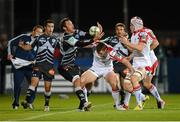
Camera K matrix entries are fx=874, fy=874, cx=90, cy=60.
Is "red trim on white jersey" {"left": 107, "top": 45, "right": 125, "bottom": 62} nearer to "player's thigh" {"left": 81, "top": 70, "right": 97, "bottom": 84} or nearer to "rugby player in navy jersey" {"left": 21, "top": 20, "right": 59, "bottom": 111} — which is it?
"player's thigh" {"left": 81, "top": 70, "right": 97, "bottom": 84}

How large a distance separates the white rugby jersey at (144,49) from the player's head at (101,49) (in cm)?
67

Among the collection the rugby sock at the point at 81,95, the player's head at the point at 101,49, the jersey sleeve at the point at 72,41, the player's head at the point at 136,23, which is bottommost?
the rugby sock at the point at 81,95

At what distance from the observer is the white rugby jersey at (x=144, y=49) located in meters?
20.0

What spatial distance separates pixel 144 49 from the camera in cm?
2022

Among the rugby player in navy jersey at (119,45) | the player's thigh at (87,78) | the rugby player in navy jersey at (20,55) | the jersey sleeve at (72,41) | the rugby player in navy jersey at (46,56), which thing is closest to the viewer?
the jersey sleeve at (72,41)

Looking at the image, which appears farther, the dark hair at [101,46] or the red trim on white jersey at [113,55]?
the dark hair at [101,46]

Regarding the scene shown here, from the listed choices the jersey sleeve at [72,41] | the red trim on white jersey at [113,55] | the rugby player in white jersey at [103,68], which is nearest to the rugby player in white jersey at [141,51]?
the rugby player in white jersey at [103,68]

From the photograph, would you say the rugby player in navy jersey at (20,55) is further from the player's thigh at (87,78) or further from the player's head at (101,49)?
the player's thigh at (87,78)

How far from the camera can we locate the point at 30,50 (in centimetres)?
2269

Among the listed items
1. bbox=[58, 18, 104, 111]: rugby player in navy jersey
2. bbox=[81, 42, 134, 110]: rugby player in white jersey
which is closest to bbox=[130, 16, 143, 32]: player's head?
bbox=[81, 42, 134, 110]: rugby player in white jersey

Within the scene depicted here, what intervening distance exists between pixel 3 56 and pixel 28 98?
29.1 ft

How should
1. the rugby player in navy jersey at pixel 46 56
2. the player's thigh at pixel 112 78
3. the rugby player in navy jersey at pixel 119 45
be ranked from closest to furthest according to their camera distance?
1. the player's thigh at pixel 112 78
2. the rugby player in navy jersey at pixel 46 56
3. the rugby player in navy jersey at pixel 119 45

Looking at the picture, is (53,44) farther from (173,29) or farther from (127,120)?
(173,29)

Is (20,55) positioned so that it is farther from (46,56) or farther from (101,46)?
(101,46)
